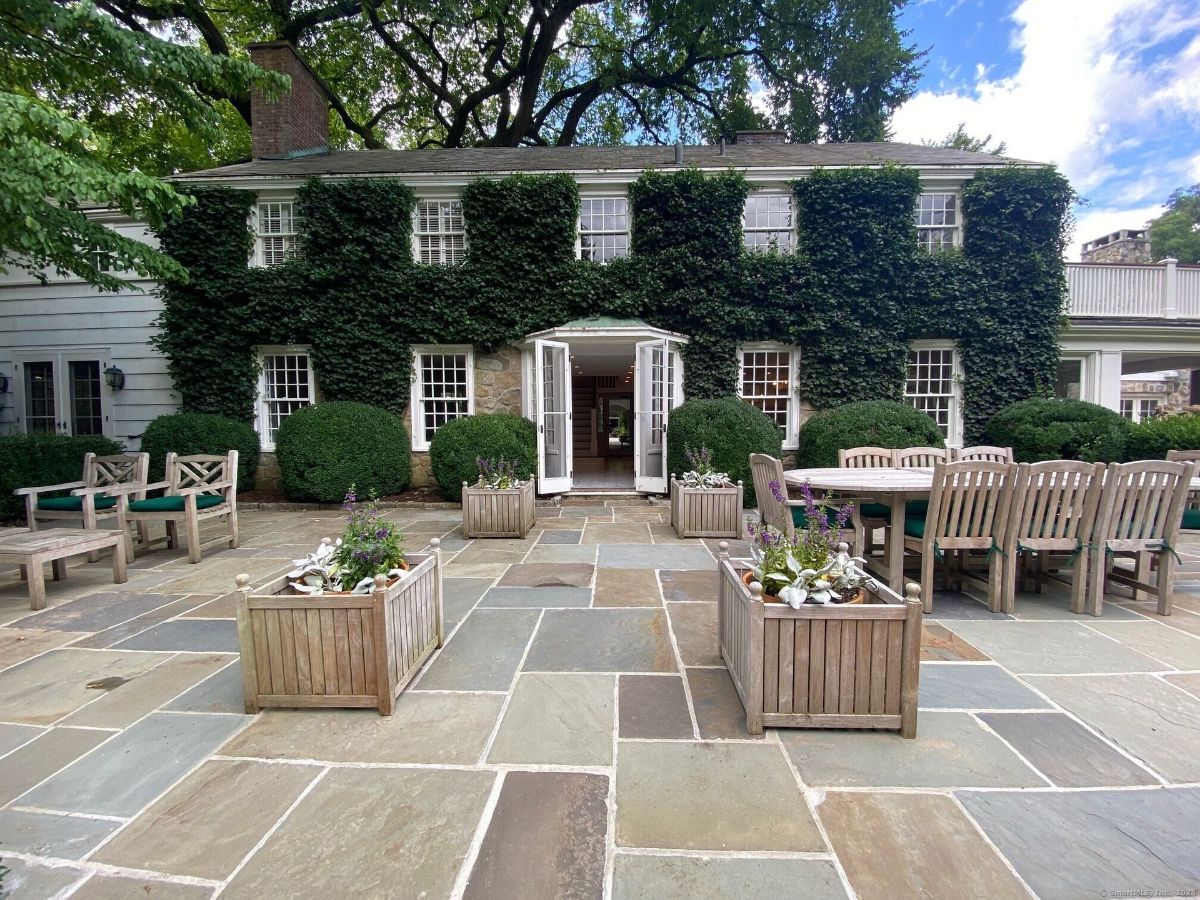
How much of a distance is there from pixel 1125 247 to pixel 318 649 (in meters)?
22.4

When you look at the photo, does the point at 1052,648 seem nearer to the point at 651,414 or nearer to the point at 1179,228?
the point at 651,414

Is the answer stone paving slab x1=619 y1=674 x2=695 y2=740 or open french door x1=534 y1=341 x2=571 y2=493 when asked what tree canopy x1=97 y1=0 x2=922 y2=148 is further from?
stone paving slab x1=619 y1=674 x2=695 y2=740

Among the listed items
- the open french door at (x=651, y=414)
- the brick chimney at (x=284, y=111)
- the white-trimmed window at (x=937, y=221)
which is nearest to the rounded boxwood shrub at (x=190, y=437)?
the brick chimney at (x=284, y=111)

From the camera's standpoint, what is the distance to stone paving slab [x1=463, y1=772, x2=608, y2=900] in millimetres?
1478

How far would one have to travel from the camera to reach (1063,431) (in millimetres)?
8016

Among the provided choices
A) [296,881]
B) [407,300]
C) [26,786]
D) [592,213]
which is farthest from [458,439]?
[296,881]

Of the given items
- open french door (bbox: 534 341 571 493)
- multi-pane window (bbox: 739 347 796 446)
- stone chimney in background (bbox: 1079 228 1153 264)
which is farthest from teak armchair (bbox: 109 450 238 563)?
stone chimney in background (bbox: 1079 228 1153 264)

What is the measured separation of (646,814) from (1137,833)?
63.7 inches

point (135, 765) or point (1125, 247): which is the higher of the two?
point (1125, 247)

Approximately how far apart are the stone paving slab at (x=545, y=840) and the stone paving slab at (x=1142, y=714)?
7.31ft

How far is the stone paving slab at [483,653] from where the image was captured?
2.73 meters

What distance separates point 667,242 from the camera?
9406mm

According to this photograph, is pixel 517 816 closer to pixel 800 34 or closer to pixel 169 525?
pixel 169 525

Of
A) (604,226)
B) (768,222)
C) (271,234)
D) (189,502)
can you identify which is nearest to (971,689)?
(189,502)
